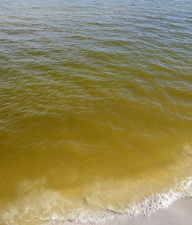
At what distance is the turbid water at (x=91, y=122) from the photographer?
17.1 feet

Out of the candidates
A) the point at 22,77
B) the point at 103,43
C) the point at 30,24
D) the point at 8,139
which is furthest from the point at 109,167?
the point at 30,24

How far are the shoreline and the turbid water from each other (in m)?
0.18

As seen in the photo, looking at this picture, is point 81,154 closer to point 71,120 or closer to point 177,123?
point 71,120

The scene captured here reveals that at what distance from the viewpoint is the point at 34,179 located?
5730 millimetres

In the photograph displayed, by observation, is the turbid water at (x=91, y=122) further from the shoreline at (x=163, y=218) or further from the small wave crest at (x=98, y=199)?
the shoreline at (x=163, y=218)

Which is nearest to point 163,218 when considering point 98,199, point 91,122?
point 98,199

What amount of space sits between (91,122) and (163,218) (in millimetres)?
4452

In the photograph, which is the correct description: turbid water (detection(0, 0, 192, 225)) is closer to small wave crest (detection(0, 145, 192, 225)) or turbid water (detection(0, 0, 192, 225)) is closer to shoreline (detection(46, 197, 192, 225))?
small wave crest (detection(0, 145, 192, 225))

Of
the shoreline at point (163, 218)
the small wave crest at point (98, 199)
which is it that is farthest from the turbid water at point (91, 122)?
the shoreline at point (163, 218)

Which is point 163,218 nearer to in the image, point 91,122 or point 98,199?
point 98,199

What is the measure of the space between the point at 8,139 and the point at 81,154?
3145mm

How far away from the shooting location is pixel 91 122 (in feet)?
25.4

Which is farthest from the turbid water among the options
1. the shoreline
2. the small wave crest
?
the shoreline

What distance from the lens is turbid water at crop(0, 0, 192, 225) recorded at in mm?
5207
